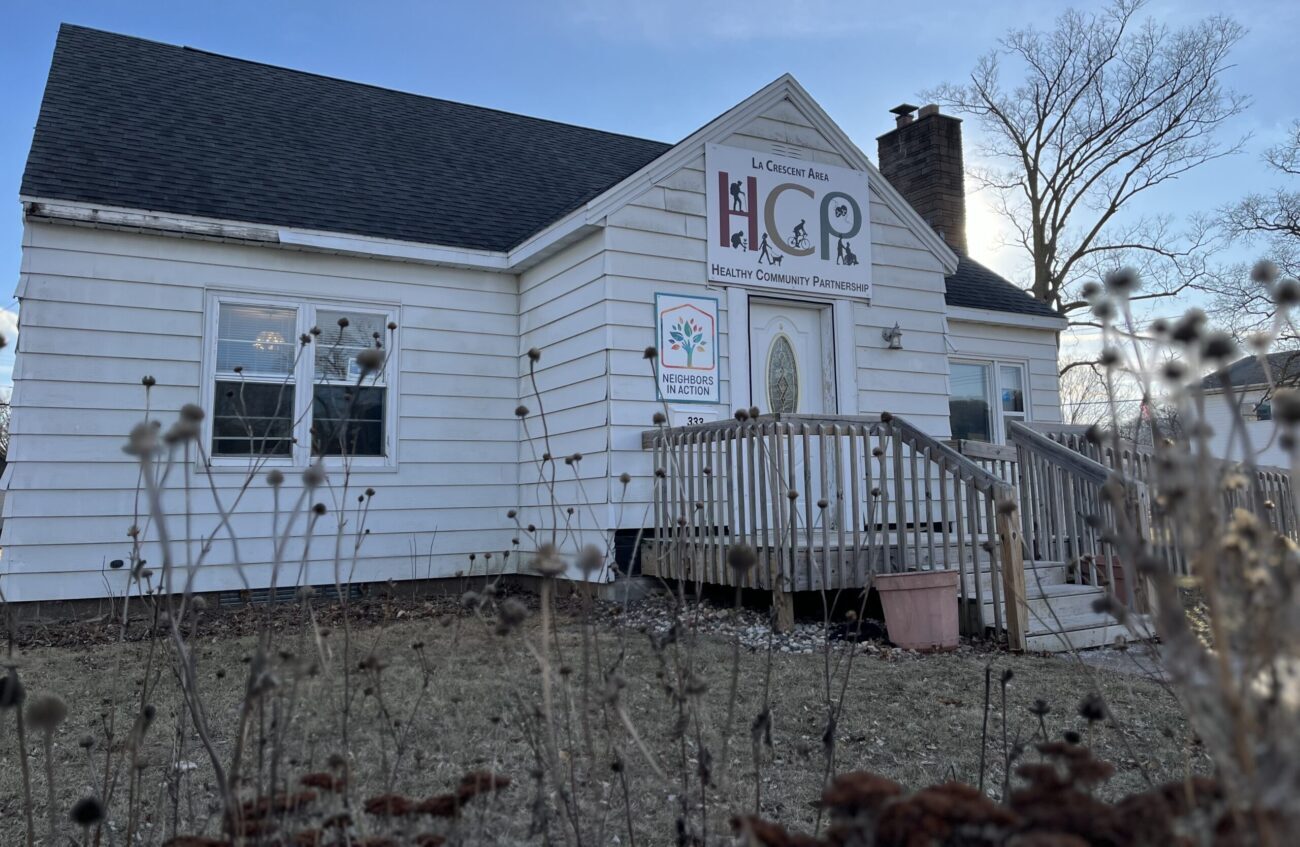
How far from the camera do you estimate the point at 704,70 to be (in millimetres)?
13742

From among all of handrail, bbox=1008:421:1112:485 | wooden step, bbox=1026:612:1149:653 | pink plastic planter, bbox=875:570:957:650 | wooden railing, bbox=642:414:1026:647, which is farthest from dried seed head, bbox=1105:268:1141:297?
handrail, bbox=1008:421:1112:485

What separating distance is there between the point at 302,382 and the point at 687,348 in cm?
338

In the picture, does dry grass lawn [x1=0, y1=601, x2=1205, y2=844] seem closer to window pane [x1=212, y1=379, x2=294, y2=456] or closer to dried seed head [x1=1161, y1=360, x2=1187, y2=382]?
dried seed head [x1=1161, y1=360, x2=1187, y2=382]

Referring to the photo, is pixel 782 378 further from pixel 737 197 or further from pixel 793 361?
pixel 737 197

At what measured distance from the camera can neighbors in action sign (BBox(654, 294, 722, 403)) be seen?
7.30 metres

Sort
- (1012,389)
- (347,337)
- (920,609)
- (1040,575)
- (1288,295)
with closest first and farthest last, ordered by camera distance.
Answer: (1288,295) → (920,609) → (1040,575) → (347,337) → (1012,389)

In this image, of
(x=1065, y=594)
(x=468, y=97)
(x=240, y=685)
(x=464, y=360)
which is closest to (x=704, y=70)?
(x=468, y=97)

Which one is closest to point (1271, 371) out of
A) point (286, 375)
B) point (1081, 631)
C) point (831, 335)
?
point (1081, 631)

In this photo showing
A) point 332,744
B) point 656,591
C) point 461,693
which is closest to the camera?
point 332,744

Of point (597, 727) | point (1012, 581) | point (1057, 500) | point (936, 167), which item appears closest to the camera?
point (597, 727)

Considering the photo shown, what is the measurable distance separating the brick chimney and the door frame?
15.2ft

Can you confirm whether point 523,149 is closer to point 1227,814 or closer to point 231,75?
point 231,75

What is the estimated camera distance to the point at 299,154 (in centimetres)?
912

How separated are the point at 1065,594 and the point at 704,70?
1058 centimetres
